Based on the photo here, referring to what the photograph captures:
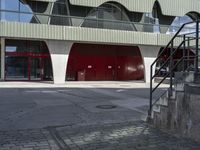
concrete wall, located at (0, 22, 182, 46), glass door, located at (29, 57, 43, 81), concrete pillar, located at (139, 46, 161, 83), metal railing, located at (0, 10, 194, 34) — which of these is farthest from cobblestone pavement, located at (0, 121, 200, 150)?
concrete pillar, located at (139, 46, 161, 83)

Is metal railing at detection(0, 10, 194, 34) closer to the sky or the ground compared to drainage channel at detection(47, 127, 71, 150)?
closer to the sky

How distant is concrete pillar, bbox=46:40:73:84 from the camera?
87.7 feet

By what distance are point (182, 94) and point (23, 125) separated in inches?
179

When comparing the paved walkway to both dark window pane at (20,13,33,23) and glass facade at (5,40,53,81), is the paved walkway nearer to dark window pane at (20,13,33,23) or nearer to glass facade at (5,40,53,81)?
dark window pane at (20,13,33,23)

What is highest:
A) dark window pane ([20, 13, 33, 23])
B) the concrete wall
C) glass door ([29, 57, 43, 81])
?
dark window pane ([20, 13, 33, 23])

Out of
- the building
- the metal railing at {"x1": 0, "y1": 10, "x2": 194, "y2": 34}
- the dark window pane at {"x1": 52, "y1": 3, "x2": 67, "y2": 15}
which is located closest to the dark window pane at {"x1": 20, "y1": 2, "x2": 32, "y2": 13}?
the building

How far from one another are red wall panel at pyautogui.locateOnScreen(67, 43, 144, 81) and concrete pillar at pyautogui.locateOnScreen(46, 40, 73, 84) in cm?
398

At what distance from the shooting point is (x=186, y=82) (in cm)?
766

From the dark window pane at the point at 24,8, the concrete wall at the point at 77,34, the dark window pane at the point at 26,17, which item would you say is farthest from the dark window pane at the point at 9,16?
the concrete wall at the point at 77,34

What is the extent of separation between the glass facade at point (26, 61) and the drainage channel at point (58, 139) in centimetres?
2129

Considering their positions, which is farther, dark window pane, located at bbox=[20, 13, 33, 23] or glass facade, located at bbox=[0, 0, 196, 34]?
glass facade, located at bbox=[0, 0, 196, 34]

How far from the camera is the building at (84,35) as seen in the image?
25750 millimetres

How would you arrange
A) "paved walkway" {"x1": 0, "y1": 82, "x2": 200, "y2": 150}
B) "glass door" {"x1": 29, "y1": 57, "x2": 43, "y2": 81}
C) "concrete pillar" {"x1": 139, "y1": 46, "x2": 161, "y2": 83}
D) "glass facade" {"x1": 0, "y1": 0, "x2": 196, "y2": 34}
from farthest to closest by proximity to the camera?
"concrete pillar" {"x1": 139, "y1": 46, "x2": 161, "y2": 83}, "glass door" {"x1": 29, "y1": 57, "x2": 43, "y2": 81}, "glass facade" {"x1": 0, "y1": 0, "x2": 196, "y2": 34}, "paved walkway" {"x1": 0, "y1": 82, "x2": 200, "y2": 150}

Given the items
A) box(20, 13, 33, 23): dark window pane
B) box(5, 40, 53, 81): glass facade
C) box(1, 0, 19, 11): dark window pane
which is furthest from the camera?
box(5, 40, 53, 81): glass facade
